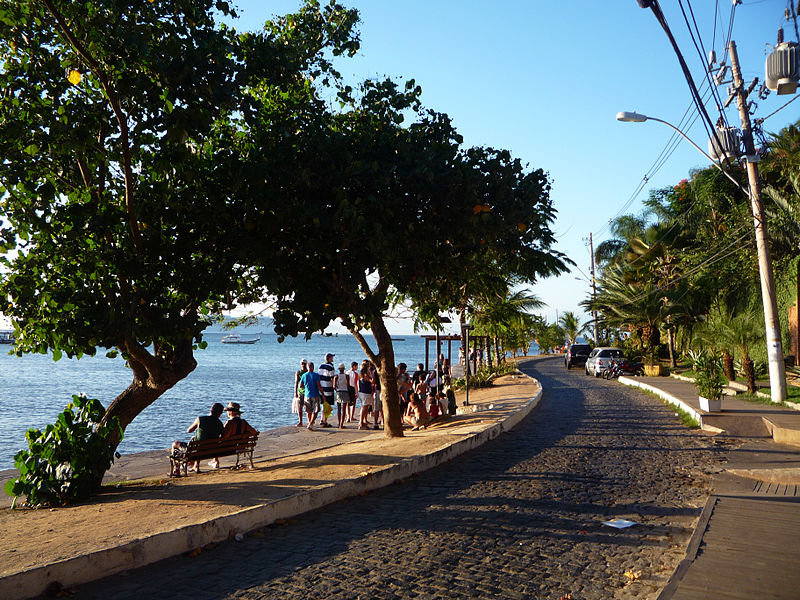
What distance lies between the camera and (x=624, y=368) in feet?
111

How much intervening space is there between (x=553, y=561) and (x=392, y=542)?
148 cm

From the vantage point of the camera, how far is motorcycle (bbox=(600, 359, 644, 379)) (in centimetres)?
3388

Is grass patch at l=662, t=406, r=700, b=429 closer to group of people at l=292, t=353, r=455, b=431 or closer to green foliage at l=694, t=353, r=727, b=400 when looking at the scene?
green foliage at l=694, t=353, r=727, b=400

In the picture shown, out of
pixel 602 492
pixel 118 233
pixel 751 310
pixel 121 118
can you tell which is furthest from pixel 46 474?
pixel 751 310

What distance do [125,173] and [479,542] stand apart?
5998 millimetres

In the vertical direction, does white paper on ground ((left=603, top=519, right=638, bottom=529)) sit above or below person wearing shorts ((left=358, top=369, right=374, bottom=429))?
below

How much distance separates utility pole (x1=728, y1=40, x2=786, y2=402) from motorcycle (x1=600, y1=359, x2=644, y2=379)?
1712 cm

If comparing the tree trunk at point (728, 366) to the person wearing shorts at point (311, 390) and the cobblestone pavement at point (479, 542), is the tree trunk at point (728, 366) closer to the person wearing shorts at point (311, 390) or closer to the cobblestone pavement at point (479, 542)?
the cobblestone pavement at point (479, 542)

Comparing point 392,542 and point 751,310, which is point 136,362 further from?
point 751,310

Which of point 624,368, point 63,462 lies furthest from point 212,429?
point 624,368

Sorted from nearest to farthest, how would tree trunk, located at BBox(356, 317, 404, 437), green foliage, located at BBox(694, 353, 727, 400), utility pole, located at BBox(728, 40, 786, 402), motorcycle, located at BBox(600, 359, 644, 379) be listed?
1. tree trunk, located at BBox(356, 317, 404, 437)
2. green foliage, located at BBox(694, 353, 727, 400)
3. utility pole, located at BBox(728, 40, 786, 402)
4. motorcycle, located at BBox(600, 359, 644, 379)

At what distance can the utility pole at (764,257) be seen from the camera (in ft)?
54.1

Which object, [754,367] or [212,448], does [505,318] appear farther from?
[212,448]

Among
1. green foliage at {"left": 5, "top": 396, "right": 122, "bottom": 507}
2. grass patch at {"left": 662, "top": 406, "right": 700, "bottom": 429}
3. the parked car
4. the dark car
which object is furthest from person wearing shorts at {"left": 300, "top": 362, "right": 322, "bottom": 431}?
the dark car
